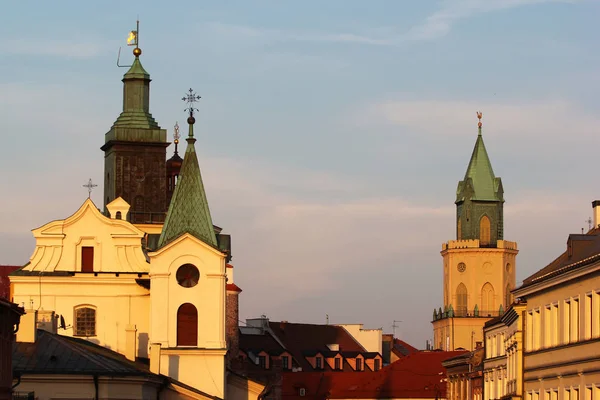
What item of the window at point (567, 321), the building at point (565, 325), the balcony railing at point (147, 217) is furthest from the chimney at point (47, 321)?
the window at point (567, 321)

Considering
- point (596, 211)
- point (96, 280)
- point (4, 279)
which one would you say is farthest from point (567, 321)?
point (4, 279)

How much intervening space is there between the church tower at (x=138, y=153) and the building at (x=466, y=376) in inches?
846

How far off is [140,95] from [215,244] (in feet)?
96.6

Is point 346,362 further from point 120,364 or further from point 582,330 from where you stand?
point 582,330

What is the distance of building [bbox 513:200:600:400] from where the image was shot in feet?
202

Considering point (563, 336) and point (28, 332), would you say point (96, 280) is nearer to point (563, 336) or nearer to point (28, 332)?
point (28, 332)

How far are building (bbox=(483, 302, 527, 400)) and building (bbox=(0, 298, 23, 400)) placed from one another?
2457 centimetres

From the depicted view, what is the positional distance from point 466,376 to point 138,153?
25743 millimetres

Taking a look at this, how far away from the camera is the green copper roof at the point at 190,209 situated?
94500mm

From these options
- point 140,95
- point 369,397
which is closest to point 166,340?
point 140,95

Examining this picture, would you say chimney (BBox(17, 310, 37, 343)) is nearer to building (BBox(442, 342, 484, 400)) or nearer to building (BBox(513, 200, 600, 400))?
building (BBox(513, 200, 600, 400))

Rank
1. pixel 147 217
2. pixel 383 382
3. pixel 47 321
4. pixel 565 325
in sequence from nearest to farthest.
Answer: pixel 565 325, pixel 47 321, pixel 147 217, pixel 383 382

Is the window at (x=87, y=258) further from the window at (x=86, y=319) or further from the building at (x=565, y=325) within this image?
the building at (x=565, y=325)

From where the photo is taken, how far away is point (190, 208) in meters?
95.7
